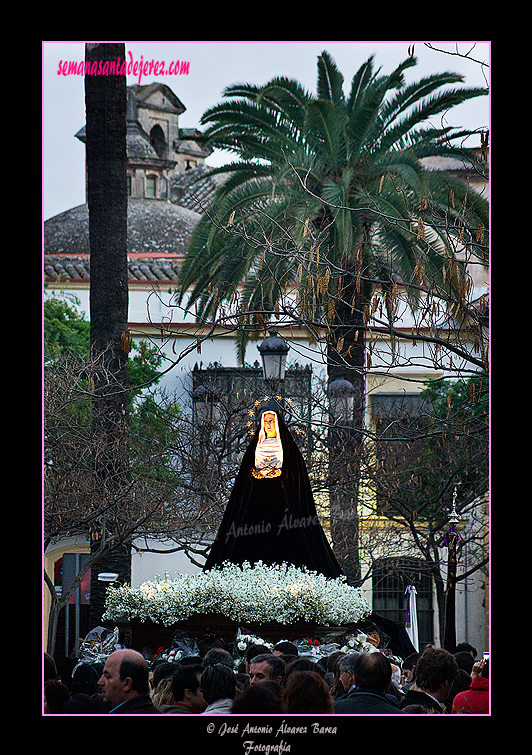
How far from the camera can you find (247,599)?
8.52 meters

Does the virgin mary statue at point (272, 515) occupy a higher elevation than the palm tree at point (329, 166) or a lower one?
lower

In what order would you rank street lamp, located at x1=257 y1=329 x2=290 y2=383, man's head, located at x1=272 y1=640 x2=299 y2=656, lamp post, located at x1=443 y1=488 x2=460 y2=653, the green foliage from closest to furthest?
1. man's head, located at x1=272 y1=640 x2=299 y2=656
2. street lamp, located at x1=257 y1=329 x2=290 y2=383
3. lamp post, located at x1=443 y1=488 x2=460 y2=653
4. the green foliage

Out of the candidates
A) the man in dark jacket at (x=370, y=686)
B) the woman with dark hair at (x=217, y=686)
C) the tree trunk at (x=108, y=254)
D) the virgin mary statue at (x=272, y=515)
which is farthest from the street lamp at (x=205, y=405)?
the man in dark jacket at (x=370, y=686)

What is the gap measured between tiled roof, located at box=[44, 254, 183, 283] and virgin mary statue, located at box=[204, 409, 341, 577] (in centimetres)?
1663

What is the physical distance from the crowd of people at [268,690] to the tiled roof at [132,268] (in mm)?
20187

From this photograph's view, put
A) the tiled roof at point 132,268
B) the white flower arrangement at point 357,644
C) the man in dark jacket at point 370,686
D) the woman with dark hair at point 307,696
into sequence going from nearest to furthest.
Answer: the woman with dark hair at point 307,696 → the man in dark jacket at point 370,686 → the white flower arrangement at point 357,644 → the tiled roof at point 132,268

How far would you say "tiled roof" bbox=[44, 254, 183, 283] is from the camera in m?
26.7

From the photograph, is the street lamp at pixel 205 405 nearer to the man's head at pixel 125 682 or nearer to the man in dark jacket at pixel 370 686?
the man's head at pixel 125 682

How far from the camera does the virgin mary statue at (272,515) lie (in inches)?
378
